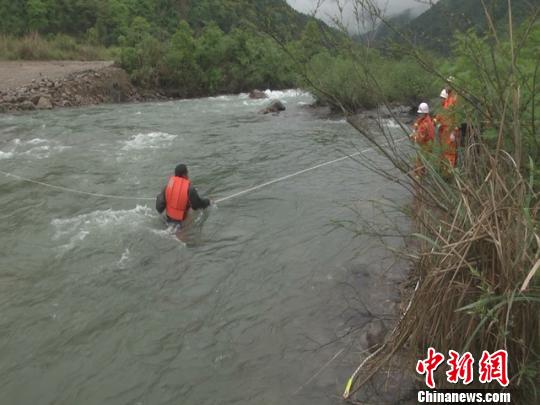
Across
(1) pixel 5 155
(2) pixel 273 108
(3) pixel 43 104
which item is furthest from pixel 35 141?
(2) pixel 273 108

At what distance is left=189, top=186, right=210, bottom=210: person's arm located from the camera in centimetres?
779

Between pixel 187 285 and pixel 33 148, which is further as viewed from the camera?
pixel 33 148

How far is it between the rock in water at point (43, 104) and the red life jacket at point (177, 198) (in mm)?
15346

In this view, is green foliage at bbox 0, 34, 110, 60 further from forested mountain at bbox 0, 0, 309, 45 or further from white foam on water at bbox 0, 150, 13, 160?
white foam on water at bbox 0, 150, 13, 160

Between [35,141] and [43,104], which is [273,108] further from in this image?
[35,141]

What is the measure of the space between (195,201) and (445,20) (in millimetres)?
5158

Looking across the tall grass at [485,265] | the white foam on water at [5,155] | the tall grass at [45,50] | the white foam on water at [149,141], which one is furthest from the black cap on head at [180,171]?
the tall grass at [45,50]

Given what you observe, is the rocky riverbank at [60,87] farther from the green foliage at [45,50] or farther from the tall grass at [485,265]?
the tall grass at [485,265]

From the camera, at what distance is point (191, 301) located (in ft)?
19.5

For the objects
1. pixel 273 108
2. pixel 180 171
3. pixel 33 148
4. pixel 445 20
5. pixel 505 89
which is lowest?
pixel 33 148

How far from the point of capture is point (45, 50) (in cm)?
3300

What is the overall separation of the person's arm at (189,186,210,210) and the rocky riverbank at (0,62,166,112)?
15.0 meters

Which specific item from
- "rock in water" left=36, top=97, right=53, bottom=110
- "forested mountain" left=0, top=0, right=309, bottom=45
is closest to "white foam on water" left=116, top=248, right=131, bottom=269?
"rock in water" left=36, top=97, right=53, bottom=110

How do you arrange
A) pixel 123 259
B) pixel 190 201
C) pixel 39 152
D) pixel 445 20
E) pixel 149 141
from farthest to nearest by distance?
1. pixel 149 141
2. pixel 39 152
3. pixel 190 201
4. pixel 123 259
5. pixel 445 20
